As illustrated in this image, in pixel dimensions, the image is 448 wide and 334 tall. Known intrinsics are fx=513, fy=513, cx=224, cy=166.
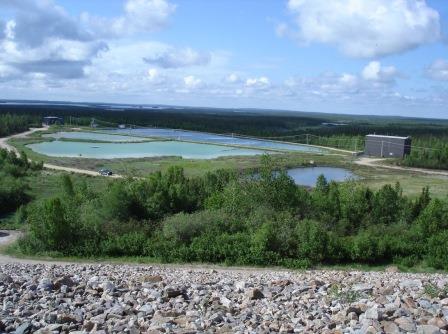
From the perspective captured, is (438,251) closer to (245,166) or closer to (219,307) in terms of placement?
(219,307)

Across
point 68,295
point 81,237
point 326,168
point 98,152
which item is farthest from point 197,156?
point 68,295

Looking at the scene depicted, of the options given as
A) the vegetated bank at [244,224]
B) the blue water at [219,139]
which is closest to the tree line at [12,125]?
the blue water at [219,139]

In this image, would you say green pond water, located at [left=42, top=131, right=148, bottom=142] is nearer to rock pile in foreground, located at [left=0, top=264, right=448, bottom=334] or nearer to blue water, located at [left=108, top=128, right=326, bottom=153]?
blue water, located at [left=108, top=128, right=326, bottom=153]

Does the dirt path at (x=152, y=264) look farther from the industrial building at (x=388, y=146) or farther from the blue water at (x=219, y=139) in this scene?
the blue water at (x=219, y=139)

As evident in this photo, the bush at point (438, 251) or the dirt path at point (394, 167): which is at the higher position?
the bush at point (438, 251)

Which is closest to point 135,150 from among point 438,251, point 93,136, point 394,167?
point 93,136

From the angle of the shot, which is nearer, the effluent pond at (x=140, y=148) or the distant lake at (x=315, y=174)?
the distant lake at (x=315, y=174)
